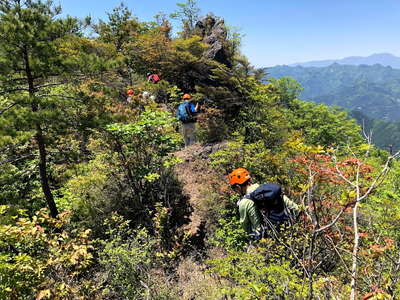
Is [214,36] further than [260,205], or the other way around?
[214,36]

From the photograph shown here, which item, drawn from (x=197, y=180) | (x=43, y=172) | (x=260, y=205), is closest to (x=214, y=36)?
(x=197, y=180)

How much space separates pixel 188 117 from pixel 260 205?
5523 millimetres

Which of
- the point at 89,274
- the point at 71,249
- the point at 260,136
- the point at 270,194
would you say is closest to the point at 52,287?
the point at 71,249

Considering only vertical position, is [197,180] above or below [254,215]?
below

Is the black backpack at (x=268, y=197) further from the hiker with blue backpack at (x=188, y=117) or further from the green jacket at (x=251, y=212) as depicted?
the hiker with blue backpack at (x=188, y=117)

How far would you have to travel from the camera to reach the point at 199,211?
23.0 ft

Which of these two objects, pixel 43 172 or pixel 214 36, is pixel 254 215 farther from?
pixel 214 36

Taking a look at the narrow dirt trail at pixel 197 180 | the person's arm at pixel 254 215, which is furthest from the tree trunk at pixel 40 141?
the person's arm at pixel 254 215

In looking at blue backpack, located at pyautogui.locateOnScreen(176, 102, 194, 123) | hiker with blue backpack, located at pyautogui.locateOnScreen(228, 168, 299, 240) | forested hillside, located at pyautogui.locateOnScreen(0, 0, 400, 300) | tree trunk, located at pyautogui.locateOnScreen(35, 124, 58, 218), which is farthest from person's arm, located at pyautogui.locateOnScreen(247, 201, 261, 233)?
blue backpack, located at pyautogui.locateOnScreen(176, 102, 194, 123)

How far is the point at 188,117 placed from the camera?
28.9ft

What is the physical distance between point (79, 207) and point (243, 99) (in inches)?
311

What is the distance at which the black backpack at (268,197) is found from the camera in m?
3.74

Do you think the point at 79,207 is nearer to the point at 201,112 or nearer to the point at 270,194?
the point at 270,194

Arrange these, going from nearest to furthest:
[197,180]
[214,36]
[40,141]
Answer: [40,141] < [197,180] < [214,36]
